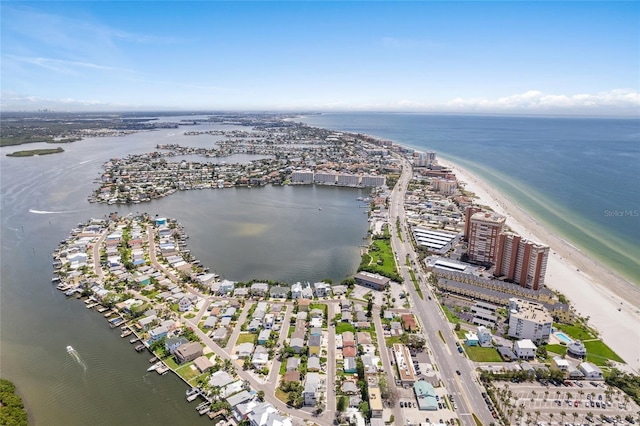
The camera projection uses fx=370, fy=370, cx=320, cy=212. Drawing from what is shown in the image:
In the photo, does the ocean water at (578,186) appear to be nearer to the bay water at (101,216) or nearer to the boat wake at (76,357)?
the bay water at (101,216)

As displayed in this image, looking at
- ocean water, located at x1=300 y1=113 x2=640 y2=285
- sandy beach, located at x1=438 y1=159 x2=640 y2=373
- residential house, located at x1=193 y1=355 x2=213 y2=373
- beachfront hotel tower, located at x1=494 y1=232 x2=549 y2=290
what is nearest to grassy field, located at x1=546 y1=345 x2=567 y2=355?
sandy beach, located at x1=438 y1=159 x2=640 y2=373

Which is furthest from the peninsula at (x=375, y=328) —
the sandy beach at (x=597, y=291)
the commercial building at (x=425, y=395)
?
the sandy beach at (x=597, y=291)

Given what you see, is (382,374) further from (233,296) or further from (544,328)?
(233,296)

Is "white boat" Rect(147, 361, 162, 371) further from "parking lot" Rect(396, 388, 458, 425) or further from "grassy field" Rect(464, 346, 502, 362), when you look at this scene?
"grassy field" Rect(464, 346, 502, 362)

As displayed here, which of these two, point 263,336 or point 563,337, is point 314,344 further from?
point 563,337

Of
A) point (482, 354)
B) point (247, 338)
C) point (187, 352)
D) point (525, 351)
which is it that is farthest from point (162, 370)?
point (525, 351)
